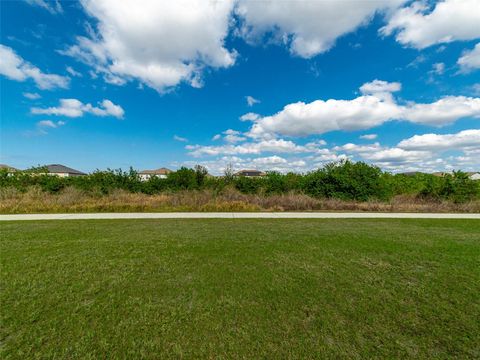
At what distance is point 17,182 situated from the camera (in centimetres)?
1831

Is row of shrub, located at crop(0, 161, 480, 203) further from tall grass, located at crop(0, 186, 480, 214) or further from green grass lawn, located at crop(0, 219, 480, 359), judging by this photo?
green grass lawn, located at crop(0, 219, 480, 359)

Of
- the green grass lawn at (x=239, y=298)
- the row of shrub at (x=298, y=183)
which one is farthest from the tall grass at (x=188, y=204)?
the green grass lawn at (x=239, y=298)

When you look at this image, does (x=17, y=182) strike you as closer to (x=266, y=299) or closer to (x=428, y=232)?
(x=266, y=299)

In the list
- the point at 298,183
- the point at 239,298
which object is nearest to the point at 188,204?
the point at 298,183

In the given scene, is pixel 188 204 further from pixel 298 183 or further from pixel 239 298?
pixel 239 298

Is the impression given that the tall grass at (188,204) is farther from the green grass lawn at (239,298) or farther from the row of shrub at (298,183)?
the green grass lawn at (239,298)

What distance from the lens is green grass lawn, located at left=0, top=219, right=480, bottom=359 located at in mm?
2293

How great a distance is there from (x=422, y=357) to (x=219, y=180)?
17.8 meters

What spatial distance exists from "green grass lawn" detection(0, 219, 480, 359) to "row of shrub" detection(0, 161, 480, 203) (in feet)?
34.6

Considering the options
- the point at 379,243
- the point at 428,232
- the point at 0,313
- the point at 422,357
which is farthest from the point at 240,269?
the point at 428,232

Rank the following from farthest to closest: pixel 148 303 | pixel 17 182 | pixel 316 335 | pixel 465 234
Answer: pixel 17 182, pixel 465 234, pixel 148 303, pixel 316 335

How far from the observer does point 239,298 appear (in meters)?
3.18

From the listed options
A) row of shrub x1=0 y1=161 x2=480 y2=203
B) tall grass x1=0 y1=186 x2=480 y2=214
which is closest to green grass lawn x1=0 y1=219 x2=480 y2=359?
tall grass x1=0 y1=186 x2=480 y2=214

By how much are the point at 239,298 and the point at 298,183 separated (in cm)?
1599
